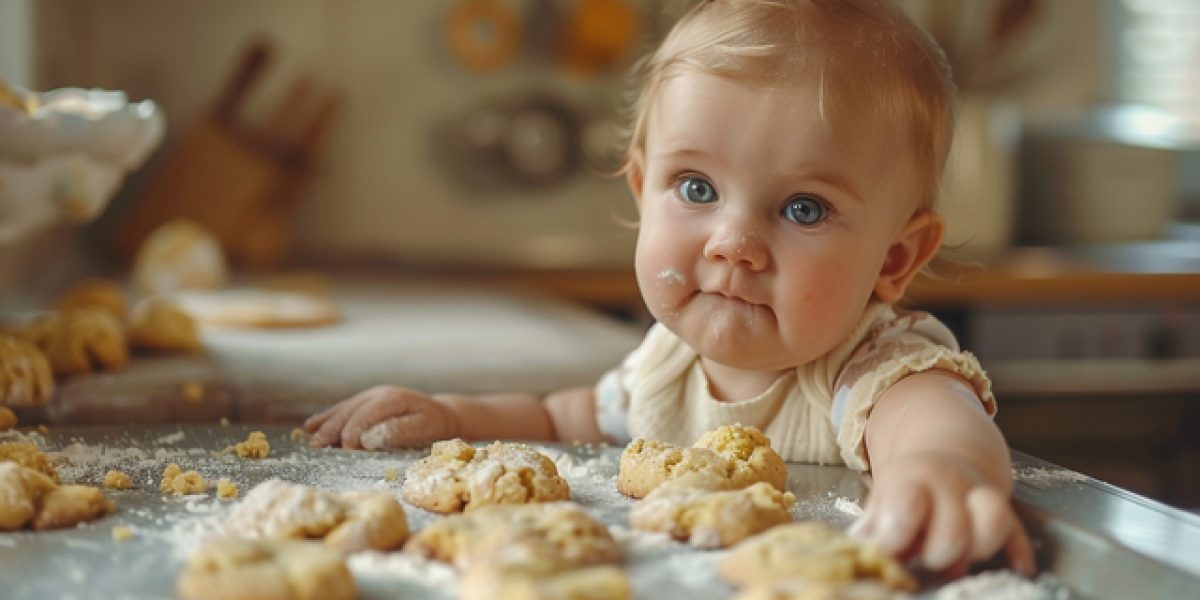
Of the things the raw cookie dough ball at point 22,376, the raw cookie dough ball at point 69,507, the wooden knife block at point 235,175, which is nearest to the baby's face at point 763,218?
the raw cookie dough ball at point 69,507

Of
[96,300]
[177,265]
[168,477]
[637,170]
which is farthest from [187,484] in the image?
[177,265]

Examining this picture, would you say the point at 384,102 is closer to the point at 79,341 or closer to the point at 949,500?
the point at 79,341

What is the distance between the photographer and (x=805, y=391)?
0.95 m

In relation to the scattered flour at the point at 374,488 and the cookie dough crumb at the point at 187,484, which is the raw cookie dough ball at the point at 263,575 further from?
the cookie dough crumb at the point at 187,484

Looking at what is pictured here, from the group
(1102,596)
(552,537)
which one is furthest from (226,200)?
(1102,596)

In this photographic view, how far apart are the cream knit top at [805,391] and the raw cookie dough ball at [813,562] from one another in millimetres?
291

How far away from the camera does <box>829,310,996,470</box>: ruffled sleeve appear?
0.85 metres

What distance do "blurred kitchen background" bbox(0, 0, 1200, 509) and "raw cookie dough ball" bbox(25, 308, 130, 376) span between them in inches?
37.5

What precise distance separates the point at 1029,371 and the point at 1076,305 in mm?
167

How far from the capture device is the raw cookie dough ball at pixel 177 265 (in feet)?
6.01

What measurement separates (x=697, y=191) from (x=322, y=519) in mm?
378

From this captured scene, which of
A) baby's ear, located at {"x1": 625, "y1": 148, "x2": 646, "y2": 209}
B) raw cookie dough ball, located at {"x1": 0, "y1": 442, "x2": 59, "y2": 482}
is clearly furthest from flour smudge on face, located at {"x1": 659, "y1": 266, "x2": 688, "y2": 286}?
raw cookie dough ball, located at {"x1": 0, "y1": 442, "x2": 59, "y2": 482}

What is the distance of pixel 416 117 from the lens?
8.74 feet

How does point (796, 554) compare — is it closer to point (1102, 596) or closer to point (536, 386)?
point (1102, 596)
